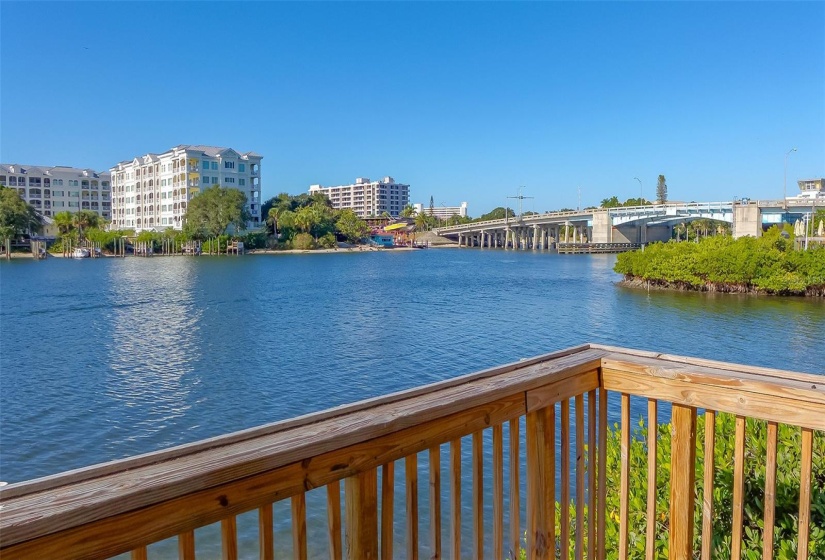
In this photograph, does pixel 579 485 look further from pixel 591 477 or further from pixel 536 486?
pixel 536 486

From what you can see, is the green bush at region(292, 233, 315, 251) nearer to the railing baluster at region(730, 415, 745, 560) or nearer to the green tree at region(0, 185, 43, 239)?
the green tree at region(0, 185, 43, 239)

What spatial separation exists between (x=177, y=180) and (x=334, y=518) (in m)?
101

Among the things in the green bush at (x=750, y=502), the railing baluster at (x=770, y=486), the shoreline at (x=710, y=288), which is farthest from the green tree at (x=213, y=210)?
the railing baluster at (x=770, y=486)

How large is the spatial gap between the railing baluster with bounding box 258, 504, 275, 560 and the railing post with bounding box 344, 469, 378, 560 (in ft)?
0.93

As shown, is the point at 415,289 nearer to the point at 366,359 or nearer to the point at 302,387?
the point at 366,359

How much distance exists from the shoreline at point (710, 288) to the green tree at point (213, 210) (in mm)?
59265

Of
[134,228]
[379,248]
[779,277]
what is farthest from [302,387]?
[379,248]

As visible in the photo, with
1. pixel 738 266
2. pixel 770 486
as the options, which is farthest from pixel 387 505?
pixel 738 266

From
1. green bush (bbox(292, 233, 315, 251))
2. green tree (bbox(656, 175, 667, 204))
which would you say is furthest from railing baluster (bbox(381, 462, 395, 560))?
green tree (bbox(656, 175, 667, 204))

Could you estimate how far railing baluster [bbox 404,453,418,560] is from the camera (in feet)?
7.07

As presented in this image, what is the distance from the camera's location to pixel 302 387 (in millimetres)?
17781

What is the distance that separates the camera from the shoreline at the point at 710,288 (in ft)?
129

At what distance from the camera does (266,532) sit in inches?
70.7

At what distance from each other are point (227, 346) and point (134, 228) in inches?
3668
